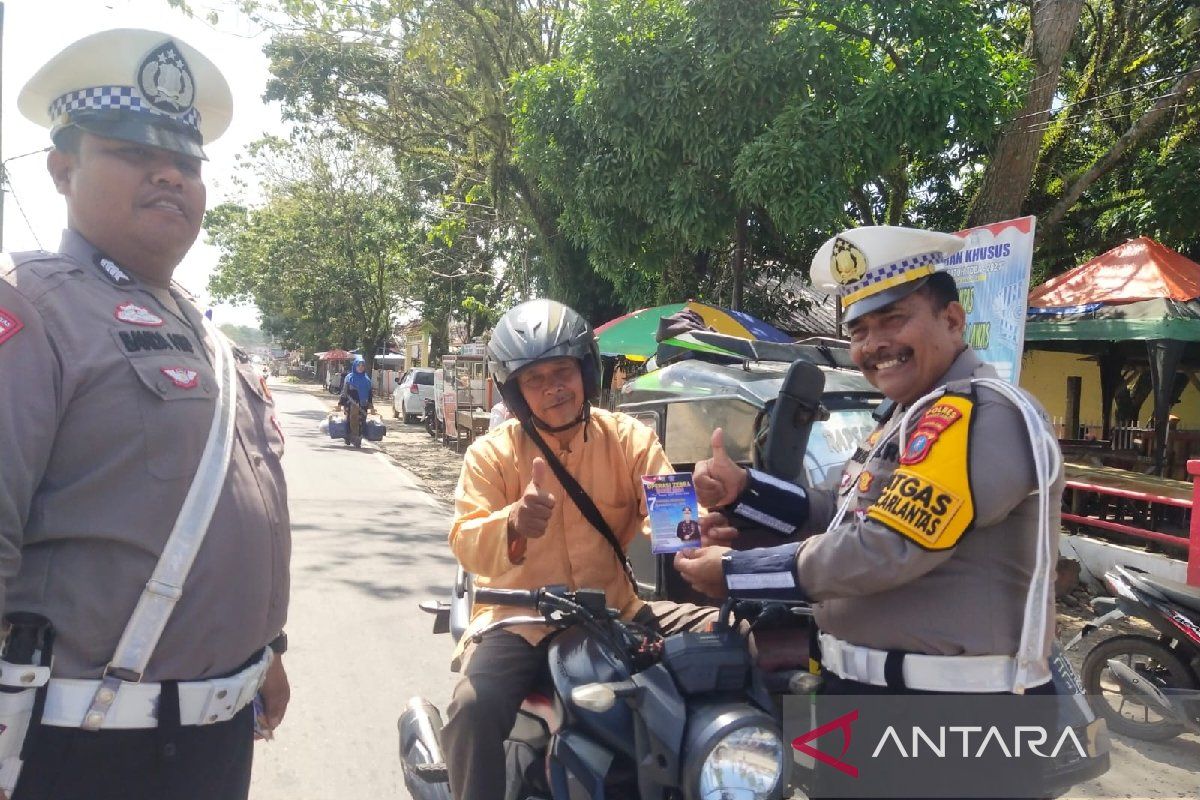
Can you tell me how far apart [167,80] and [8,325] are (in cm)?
63

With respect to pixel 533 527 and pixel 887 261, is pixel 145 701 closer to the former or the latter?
pixel 533 527

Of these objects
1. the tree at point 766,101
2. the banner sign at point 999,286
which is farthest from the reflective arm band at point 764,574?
the tree at point 766,101

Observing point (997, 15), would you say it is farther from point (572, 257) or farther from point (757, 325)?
point (572, 257)

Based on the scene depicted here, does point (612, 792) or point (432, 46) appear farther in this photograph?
point (432, 46)

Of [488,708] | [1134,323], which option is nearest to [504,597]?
[488,708]

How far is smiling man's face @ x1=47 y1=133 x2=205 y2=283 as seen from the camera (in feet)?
5.34

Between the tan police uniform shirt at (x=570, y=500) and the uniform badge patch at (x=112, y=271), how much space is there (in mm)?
1014

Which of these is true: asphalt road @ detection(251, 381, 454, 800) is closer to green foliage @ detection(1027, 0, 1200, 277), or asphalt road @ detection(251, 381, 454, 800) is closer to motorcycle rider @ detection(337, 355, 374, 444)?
motorcycle rider @ detection(337, 355, 374, 444)

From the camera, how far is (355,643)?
5.23 m

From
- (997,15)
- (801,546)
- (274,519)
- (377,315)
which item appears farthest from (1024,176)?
(377,315)

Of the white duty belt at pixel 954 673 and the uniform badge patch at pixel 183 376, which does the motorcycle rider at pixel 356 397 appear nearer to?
the uniform badge patch at pixel 183 376

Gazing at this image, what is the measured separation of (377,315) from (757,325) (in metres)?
27.7

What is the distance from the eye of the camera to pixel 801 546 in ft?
5.62

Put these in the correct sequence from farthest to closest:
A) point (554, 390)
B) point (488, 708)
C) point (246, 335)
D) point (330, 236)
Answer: point (246, 335)
point (330, 236)
point (554, 390)
point (488, 708)
